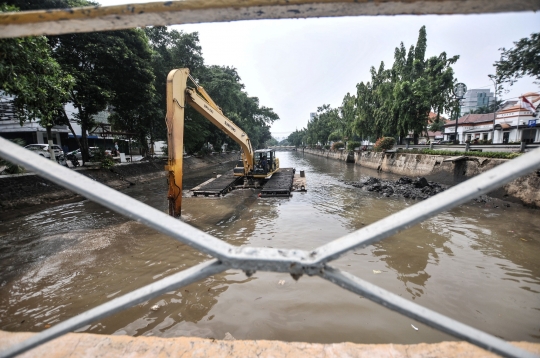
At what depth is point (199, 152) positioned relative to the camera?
28.4 m

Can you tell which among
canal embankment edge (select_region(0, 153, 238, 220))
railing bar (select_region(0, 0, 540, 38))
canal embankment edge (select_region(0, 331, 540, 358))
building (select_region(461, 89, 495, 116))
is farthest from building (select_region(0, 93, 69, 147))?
building (select_region(461, 89, 495, 116))

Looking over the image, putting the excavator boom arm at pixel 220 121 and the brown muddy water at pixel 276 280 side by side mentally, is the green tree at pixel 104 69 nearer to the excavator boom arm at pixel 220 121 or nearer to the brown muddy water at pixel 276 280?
the excavator boom arm at pixel 220 121

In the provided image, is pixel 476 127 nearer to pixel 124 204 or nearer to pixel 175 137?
pixel 175 137

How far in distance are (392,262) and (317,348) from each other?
3.75 meters

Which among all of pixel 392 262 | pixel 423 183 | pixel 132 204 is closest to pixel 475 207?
pixel 423 183

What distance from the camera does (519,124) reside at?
25969 mm

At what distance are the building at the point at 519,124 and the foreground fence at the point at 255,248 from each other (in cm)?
3481

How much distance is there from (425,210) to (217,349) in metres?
1.68

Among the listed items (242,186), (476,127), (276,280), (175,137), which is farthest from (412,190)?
(476,127)

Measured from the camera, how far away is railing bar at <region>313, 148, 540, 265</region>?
0.90m

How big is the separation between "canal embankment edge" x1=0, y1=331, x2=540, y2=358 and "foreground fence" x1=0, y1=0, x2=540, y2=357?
807 millimetres

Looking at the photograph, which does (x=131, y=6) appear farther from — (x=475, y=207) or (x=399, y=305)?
(x=475, y=207)

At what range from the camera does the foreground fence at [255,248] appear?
2.94 feet

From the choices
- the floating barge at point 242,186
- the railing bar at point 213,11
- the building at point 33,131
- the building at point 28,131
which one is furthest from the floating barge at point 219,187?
the building at point 28,131
